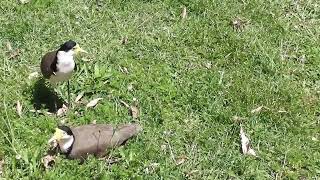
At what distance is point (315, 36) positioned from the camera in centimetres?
683


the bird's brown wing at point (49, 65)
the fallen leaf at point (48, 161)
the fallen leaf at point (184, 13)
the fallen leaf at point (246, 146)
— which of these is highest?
the bird's brown wing at point (49, 65)

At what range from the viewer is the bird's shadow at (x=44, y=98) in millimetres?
5645

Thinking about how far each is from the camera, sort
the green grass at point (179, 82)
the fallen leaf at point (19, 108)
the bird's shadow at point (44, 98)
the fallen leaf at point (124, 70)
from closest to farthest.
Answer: the green grass at point (179, 82) < the fallen leaf at point (19, 108) < the bird's shadow at point (44, 98) < the fallen leaf at point (124, 70)

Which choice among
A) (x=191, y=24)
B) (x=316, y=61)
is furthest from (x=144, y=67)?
(x=316, y=61)

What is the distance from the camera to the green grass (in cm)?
527

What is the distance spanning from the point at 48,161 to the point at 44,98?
2.85 ft

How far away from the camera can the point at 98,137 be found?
5102mm

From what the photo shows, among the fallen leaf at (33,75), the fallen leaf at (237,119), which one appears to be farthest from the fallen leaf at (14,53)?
the fallen leaf at (237,119)

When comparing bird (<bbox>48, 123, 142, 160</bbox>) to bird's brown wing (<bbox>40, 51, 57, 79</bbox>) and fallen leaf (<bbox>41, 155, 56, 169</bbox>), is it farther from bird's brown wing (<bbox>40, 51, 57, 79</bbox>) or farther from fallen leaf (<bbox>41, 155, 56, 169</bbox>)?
bird's brown wing (<bbox>40, 51, 57, 79</bbox>)

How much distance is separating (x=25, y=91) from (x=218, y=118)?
194cm

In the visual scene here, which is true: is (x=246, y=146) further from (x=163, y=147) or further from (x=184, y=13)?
(x=184, y=13)

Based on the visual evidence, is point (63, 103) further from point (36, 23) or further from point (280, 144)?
point (280, 144)

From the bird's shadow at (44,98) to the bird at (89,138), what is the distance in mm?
546

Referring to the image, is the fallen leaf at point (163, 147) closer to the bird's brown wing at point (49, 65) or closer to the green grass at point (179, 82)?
the green grass at point (179, 82)
